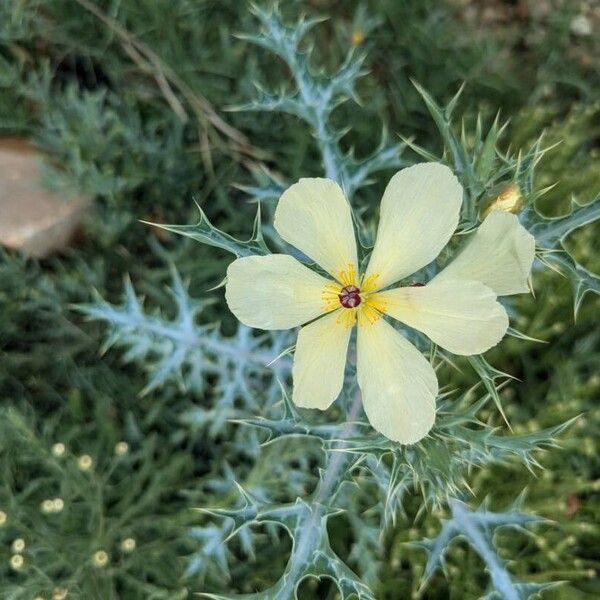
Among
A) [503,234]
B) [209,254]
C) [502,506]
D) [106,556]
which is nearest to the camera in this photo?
[503,234]

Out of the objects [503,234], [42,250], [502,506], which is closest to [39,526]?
[42,250]

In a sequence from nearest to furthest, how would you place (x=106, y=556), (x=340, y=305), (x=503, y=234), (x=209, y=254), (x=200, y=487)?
(x=503, y=234), (x=340, y=305), (x=106, y=556), (x=200, y=487), (x=209, y=254)

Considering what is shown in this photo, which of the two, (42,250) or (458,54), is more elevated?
(458,54)

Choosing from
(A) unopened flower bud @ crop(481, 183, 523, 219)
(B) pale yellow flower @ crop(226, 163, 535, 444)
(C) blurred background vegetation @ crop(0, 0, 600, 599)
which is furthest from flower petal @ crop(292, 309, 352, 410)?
(C) blurred background vegetation @ crop(0, 0, 600, 599)

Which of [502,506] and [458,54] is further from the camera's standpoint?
[458,54]

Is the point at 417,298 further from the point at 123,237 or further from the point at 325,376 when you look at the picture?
the point at 123,237

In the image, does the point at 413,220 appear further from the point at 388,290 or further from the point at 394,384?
the point at 394,384

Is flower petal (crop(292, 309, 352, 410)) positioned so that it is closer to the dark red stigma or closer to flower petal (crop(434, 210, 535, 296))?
the dark red stigma

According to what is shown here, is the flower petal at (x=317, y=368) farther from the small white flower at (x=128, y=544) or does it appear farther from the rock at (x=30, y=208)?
the rock at (x=30, y=208)
